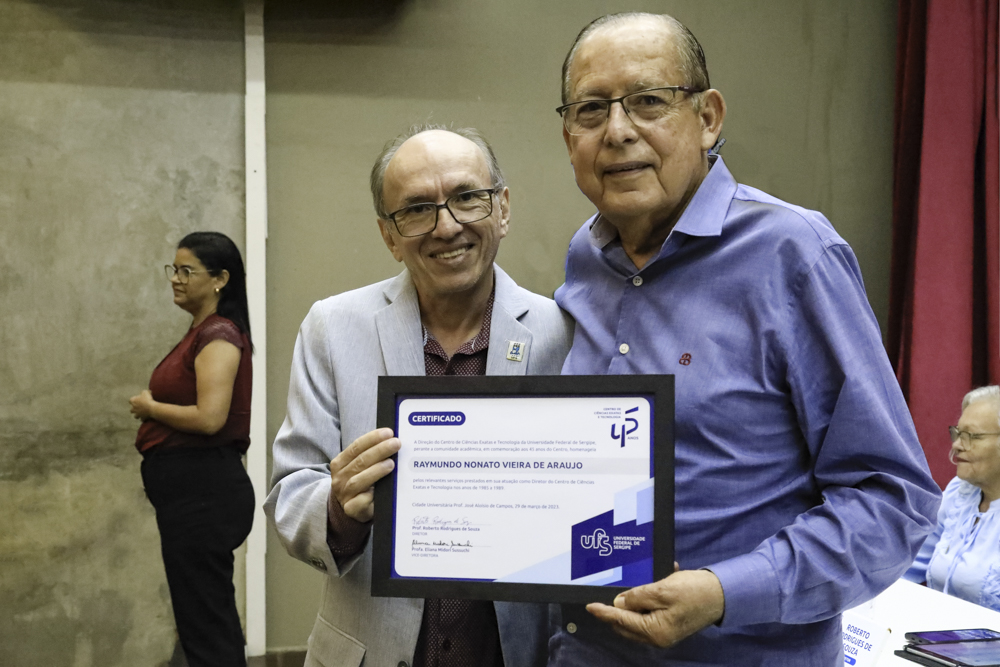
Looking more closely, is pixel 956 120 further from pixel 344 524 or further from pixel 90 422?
pixel 90 422

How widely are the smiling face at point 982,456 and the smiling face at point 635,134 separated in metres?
2.43

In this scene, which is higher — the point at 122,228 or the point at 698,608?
the point at 122,228

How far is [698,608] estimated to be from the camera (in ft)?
3.82

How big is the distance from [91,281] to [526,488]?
135 inches

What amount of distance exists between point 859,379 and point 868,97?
416cm

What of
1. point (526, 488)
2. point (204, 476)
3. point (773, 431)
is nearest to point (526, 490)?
point (526, 488)

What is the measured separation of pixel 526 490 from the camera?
1.29 metres

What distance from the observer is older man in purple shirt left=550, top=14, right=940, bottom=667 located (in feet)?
3.95

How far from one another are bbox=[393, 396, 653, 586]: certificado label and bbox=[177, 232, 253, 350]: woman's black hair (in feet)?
8.02

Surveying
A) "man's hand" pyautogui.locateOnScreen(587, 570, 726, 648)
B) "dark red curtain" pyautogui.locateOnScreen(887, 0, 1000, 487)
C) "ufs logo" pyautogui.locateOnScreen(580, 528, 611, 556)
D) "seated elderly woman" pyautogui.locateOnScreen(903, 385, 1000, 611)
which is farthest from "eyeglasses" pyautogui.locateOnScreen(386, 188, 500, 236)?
"dark red curtain" pyautogui.locateOnScreen(887, 0, 1000, 487)

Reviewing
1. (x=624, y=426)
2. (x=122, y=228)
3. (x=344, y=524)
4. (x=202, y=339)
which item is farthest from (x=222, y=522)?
(x=624, y=426)

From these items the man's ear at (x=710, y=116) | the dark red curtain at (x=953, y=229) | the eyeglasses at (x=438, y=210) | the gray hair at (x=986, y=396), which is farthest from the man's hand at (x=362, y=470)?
the dark red curtain at (x=953, y=229)

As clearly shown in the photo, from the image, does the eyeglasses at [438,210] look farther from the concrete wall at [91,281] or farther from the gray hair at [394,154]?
the concrete wall at [91,281]

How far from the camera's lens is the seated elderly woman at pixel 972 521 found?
118 inches
